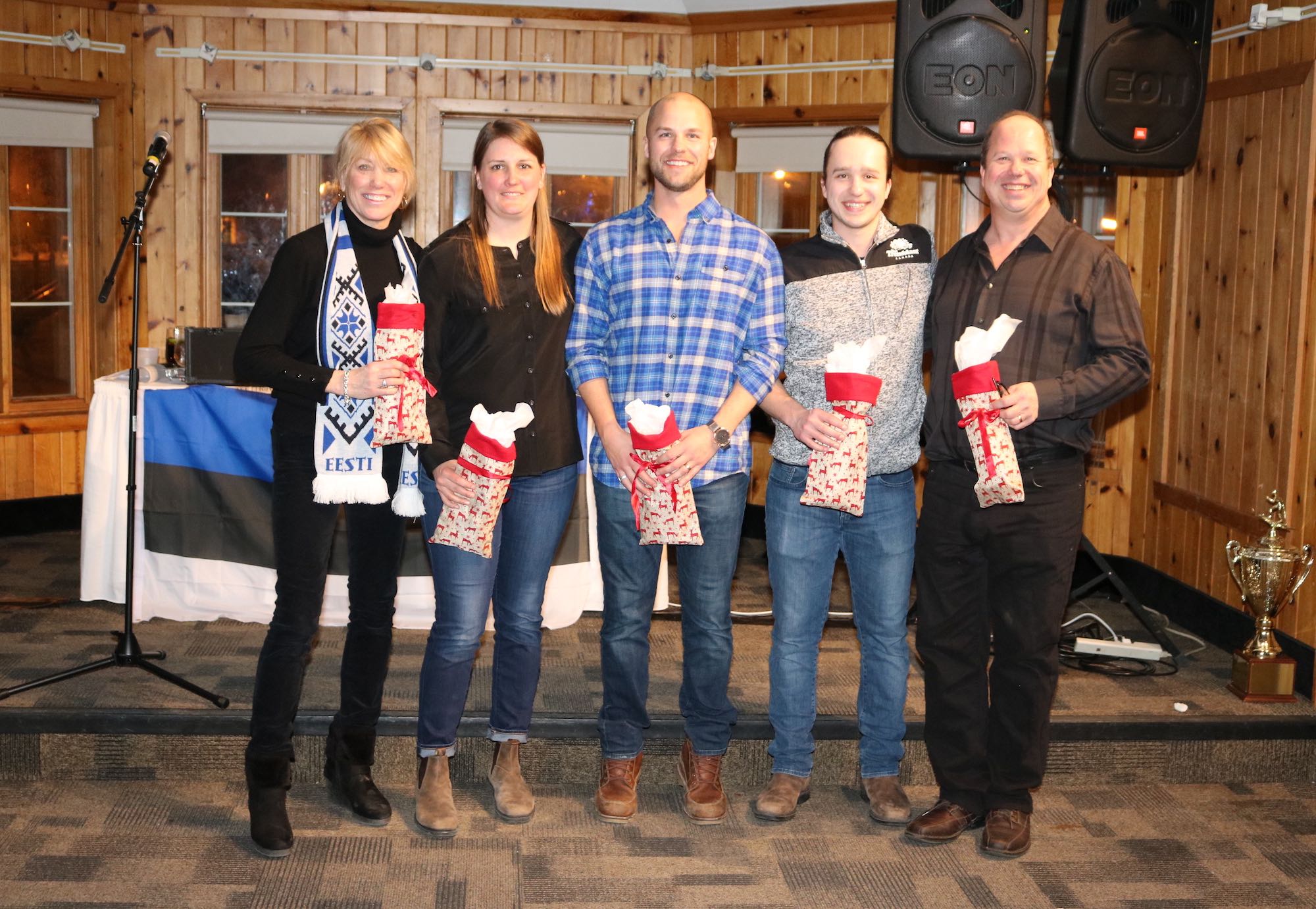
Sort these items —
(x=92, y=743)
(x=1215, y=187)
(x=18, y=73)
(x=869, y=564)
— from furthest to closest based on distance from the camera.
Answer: (x=18, y=73) < (x=1215, y=187) < (x=92, y=743) < (x=869, y=564)

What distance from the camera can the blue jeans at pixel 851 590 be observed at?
117 inches

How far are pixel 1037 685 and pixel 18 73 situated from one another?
5.44 meters

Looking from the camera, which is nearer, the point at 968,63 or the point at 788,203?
the point at 968,63

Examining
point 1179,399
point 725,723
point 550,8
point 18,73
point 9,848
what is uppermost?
point 550,8

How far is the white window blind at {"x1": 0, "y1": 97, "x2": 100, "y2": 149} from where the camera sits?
234 inches

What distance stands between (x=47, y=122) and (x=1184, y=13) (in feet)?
16.7

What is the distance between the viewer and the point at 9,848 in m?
2.91

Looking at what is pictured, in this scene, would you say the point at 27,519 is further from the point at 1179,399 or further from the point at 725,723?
the point at 1179,399

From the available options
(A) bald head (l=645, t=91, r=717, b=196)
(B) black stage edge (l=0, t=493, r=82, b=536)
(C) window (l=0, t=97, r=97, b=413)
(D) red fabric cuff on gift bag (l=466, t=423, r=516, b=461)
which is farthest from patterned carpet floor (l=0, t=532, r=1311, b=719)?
(C) window (l=0, t=97, r=97, b=413)

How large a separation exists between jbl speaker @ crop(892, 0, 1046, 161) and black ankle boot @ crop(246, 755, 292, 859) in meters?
2.52

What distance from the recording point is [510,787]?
10.2 feet

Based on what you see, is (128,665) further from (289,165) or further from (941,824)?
(289,165)

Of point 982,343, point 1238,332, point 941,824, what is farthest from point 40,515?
point 1238,332

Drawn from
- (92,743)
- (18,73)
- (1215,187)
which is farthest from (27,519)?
(1215,187)
